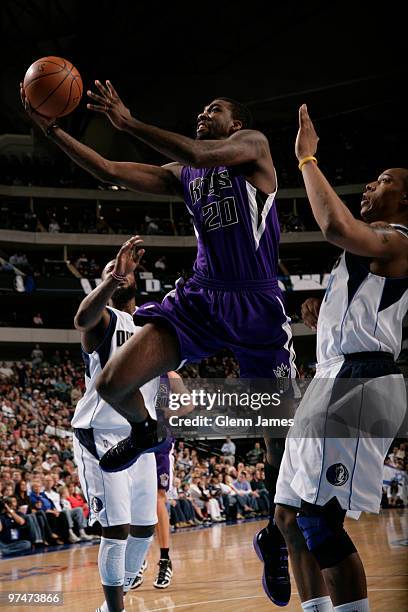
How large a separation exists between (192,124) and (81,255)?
700cm

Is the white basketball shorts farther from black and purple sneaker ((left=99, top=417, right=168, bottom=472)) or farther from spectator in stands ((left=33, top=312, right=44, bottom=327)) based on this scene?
spectator in stands ((left=33, top=312, right=44, bottom=327))

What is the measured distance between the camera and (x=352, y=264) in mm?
3336

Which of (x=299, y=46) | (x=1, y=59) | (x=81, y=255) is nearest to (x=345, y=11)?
(x=299, y=46)

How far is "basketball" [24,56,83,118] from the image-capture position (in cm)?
415

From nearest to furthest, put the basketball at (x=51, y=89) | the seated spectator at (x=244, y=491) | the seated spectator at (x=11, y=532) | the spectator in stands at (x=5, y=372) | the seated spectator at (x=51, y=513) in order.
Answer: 1. the basketball at (x=51, y=89)
2. the seated spectator at (x=11, y=532)
3. the seated spectator at (x=51, y=513)
4. the seated spectator at (x=244, y=491)
5. the spectator in stands at (x=5, y=372)

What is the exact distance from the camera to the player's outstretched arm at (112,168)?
3918 mm

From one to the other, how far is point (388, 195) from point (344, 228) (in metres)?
0.56

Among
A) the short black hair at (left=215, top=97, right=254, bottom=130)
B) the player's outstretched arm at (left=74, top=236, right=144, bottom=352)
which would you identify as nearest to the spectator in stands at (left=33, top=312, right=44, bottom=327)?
the player's outstretched arm at (left=74, top=236, right=144, bottom=352)

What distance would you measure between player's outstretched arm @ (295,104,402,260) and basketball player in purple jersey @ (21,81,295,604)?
0.68 meters

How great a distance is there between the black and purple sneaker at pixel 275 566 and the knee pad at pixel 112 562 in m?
0.86

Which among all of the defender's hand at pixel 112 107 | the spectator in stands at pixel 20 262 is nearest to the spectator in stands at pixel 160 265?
the spectator in stands at pixel 20 262

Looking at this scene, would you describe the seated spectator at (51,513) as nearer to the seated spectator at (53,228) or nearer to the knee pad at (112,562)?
the knee pad at (112,562)

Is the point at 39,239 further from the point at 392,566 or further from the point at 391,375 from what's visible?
the point at 391,375

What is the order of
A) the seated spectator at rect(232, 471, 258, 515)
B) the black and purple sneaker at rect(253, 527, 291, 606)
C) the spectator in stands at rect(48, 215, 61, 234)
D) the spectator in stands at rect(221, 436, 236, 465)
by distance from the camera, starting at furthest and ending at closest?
the spectator in stands at rect(48, 215, 61, 234) < the spectator in stands at rect(221, 436, 236, 465) < the seated spectator at rect(232, 471, 258, 515) < the black and purple sneaker at rect(253, 527, 291, 606)
